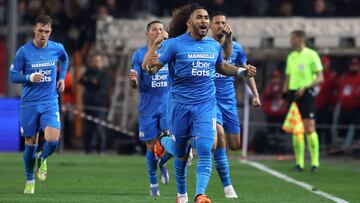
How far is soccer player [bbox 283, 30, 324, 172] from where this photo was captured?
2209cm

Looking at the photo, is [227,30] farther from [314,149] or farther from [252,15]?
[252,15]

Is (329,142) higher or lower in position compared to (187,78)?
lower

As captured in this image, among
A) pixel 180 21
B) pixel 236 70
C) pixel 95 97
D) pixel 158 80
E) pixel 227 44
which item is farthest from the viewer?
pixel 95 97

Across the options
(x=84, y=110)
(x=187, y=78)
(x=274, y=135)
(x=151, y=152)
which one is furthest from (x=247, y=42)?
(x=187, y=78)

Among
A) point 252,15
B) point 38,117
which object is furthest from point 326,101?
point 38,117

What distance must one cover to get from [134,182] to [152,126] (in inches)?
68.1

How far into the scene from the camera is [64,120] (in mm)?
29172

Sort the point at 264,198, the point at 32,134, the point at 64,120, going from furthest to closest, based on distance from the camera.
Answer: the point at 64,120
the point at 32,134
the point at 264,198

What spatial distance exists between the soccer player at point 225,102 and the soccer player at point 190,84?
4.83 ft

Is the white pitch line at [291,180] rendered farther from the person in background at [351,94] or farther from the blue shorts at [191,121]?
the person in background at [351,94]

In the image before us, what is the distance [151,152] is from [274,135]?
1108 centimetres

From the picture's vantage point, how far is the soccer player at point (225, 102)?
15703 mm

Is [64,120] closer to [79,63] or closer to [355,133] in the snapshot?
[79,63]

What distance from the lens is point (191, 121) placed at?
1392 cm
